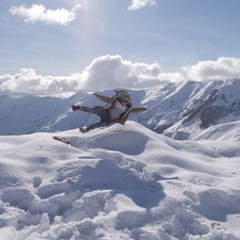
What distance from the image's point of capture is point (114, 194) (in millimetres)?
10617

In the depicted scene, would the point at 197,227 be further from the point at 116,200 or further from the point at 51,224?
the point at 51,224

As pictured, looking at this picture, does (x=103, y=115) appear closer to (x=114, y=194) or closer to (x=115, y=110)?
(x=115, y=110)

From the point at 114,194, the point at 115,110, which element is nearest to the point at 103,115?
the point at 115,110

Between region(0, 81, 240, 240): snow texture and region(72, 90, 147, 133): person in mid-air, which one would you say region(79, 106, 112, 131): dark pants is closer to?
region(72, 90, 147, 133): person in mid-air

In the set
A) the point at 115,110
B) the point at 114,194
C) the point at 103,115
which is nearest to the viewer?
the point at 114,194

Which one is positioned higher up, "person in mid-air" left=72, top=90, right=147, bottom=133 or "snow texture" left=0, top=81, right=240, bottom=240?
"person in mid-air" left=72, top=90, right=147, bottom=133

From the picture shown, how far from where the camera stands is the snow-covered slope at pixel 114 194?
9070 millimetres

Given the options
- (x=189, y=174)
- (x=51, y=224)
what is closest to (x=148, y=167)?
(x=189, y=174)

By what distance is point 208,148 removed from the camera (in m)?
17.7

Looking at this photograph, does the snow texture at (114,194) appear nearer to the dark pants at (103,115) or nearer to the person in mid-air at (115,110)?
the dark pants at (103,115)

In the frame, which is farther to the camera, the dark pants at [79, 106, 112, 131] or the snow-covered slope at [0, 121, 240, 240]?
the dark pants at [79, 106, 112, 131]

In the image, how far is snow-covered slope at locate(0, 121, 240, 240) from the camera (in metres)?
9.07

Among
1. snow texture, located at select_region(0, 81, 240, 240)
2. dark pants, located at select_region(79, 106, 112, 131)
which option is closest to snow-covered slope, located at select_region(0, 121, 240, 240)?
snow texture, located at select_region(0, 81, 240, 240)

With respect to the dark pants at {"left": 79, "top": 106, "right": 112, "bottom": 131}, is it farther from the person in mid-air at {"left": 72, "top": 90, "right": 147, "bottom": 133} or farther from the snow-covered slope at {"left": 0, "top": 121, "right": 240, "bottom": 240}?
the snow-covered slope at {"left": 0, "top": 121, "right": 240, "bottom": 240}
